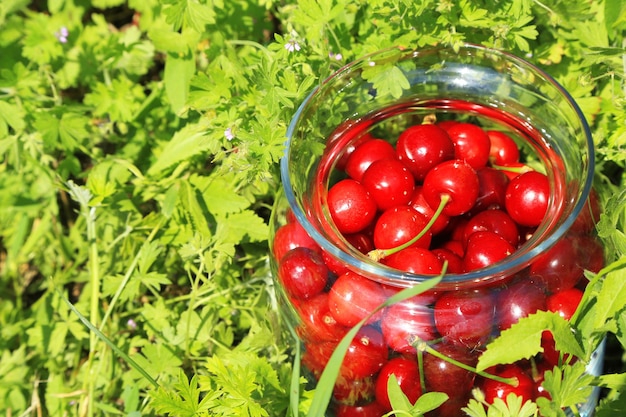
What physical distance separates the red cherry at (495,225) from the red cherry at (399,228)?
130 millimetres

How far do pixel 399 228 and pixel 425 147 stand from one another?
264mm

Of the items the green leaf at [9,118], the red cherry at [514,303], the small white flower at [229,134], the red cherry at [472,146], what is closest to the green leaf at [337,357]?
the red cherry at [514,303]

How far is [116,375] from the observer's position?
229 centimetres

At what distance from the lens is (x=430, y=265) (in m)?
1.62

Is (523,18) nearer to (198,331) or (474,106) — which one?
(474,106)

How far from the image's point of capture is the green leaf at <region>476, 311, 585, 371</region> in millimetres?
1484

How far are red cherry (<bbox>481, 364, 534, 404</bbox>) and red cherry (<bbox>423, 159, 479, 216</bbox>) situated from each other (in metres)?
0.39

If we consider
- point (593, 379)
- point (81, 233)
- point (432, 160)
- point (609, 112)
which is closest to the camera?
point (593, 379)

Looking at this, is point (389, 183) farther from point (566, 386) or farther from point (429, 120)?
point (566, 386)

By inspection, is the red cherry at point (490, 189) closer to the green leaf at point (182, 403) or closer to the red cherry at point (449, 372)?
the red cherry at point (449, 372)

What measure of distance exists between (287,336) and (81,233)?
104 cm

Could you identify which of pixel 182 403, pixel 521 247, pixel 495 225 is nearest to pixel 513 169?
pixel 495 225

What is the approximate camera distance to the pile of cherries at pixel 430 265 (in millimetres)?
1583

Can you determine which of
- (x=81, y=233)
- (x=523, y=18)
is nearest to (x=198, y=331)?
(x=81, y=233)
